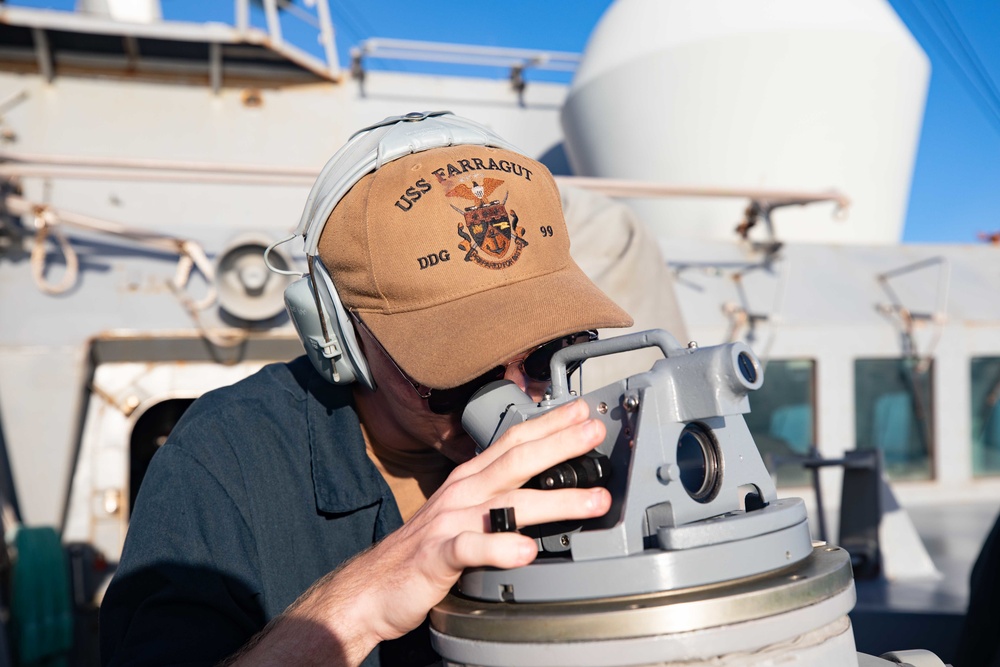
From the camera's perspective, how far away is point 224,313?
3240 millimetres

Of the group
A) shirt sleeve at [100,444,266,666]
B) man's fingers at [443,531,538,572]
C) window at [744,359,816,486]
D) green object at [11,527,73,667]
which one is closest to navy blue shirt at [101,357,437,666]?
shirt sleeve at [100,444,266,666]

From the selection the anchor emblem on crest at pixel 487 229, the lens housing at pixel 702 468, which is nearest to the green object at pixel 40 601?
the anchor emblem on crest at pixel 487 229

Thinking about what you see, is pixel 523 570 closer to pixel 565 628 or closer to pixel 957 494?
pixel 565 628

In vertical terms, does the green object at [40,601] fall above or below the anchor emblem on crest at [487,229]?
below

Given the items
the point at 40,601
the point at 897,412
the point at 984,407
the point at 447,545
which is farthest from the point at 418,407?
the point at 984,407

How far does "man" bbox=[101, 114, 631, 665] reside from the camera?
0.85 meters

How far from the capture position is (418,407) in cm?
116

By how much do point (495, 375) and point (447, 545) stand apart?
0.31 m

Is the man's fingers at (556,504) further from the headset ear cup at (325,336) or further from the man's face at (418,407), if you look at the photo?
the headset ear cup at (325,336)

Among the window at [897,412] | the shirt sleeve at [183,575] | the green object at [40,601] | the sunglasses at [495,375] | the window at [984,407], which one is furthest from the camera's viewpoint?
the window at [984,407]

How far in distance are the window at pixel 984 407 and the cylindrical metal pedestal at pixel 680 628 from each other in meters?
4.01

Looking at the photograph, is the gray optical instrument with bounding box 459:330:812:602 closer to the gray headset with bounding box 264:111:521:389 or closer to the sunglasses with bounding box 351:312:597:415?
the sunglasses with bounding box 351:312:597:415

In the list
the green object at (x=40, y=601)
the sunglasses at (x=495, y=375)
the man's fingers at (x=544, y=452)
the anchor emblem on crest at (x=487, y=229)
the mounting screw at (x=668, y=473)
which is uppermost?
the anchor emblem on crest at (x=487, y=229)

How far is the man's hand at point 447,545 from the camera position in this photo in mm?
790
